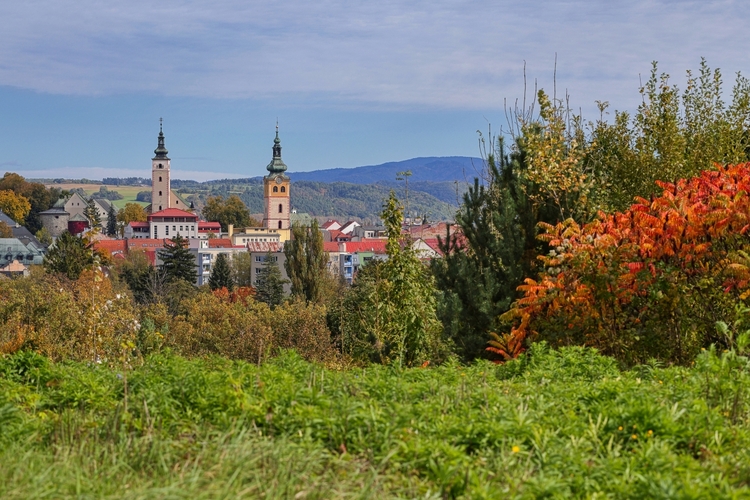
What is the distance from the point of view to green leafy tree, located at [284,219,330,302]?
152ft

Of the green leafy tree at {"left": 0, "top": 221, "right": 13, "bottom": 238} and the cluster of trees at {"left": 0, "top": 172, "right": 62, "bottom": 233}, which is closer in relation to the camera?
the green leafy tree at {"left": 0, "top": 221, "right": 13, "bottom": 238}

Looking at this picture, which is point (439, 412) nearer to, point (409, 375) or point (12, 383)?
point (409, 375)

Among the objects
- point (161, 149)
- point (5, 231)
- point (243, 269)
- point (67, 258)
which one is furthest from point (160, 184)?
point (67, 258)

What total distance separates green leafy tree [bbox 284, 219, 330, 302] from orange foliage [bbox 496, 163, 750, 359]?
3975cm

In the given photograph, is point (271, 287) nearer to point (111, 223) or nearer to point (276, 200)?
point (111, 223)

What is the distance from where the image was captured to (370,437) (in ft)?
10.4

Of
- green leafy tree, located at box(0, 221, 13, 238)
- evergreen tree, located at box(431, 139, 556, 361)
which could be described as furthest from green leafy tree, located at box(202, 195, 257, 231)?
evergreen tree, located at box(431, 139, 556, 361)

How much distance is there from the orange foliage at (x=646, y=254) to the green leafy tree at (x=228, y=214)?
120 metres

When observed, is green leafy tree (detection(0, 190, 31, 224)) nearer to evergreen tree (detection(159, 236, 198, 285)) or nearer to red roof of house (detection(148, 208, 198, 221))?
red roof of house (detection(148, 208, 198, 221))

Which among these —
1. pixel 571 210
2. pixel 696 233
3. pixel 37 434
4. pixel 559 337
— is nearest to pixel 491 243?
pixel 571 210

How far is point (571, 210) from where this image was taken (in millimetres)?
8273

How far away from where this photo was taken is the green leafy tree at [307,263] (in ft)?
152

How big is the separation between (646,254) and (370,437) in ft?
11.7

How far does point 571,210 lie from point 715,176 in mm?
2026
